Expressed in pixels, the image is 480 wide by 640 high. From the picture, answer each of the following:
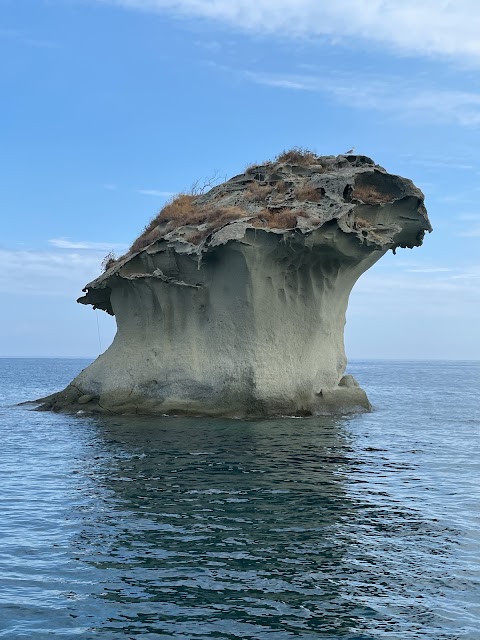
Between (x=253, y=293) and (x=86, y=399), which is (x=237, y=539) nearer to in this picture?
(x=253, y=293)

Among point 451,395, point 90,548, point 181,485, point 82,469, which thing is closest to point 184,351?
point 82,469

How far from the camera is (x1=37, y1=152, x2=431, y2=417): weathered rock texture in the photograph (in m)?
28.2

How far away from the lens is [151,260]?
30547 millimetres

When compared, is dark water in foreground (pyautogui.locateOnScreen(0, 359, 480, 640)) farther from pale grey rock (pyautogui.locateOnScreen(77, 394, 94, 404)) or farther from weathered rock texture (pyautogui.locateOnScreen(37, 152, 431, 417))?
pale grey rock (pyautogui.locateOnScreen(77, 394, 94, 404))

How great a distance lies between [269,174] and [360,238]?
21.9 ft

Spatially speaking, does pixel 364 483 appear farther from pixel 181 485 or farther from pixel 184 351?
pixel 184 351

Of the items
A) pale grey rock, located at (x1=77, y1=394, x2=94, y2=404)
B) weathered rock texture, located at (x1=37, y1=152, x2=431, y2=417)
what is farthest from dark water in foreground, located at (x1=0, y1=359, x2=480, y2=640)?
pale grey rock, located at (x1=77, y1=394, x2=94, y2=404)

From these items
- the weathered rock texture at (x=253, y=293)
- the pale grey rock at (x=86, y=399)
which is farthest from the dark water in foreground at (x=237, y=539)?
the pale grey rock at (x=86, y=399)

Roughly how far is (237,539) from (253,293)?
56.6ft

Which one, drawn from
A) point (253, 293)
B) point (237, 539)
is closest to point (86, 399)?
point (253, 293)

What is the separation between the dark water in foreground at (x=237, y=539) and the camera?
8930 mm

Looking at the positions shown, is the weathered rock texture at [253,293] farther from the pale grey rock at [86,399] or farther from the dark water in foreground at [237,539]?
the dark water in foreground at [237,539]

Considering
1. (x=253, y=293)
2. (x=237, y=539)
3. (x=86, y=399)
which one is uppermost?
(x=253, y=293)

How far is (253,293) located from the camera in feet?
93.8
